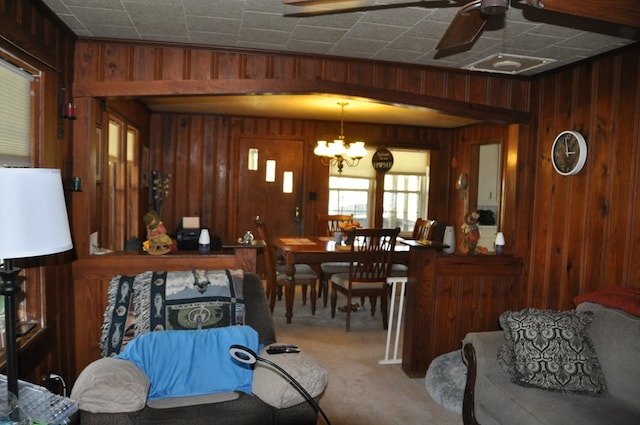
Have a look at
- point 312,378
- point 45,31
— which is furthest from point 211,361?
point 45,31

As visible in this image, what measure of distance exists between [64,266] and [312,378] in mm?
1811

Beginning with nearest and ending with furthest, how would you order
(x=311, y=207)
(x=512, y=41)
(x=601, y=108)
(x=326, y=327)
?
1. (x=512, y=41)
2. (x=601, y=108)
3. (x=326, y=327)
4. (x=311, y=207)

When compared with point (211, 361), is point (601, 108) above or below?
above

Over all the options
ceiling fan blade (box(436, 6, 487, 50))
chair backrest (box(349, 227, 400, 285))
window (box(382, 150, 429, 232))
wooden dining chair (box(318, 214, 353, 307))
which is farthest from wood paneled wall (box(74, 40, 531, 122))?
window (box(382, 150, 429, 232))

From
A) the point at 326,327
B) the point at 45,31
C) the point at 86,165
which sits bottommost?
the point at 326,327

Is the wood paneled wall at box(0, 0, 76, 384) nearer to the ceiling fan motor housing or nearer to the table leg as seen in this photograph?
the ceiling fan motor housing

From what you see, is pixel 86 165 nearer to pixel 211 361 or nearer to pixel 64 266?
pixel 64 266

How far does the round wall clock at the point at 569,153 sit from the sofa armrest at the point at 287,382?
90.9 inches

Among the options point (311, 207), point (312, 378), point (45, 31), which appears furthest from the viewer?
point (311, 207)

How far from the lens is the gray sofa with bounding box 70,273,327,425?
7.00ft

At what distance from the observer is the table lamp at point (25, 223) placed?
149 cm

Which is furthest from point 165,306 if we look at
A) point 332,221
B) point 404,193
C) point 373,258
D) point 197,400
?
point 404,193

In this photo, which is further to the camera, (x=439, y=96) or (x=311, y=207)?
(x=311, y=207)

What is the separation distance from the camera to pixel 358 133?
7074 mm
